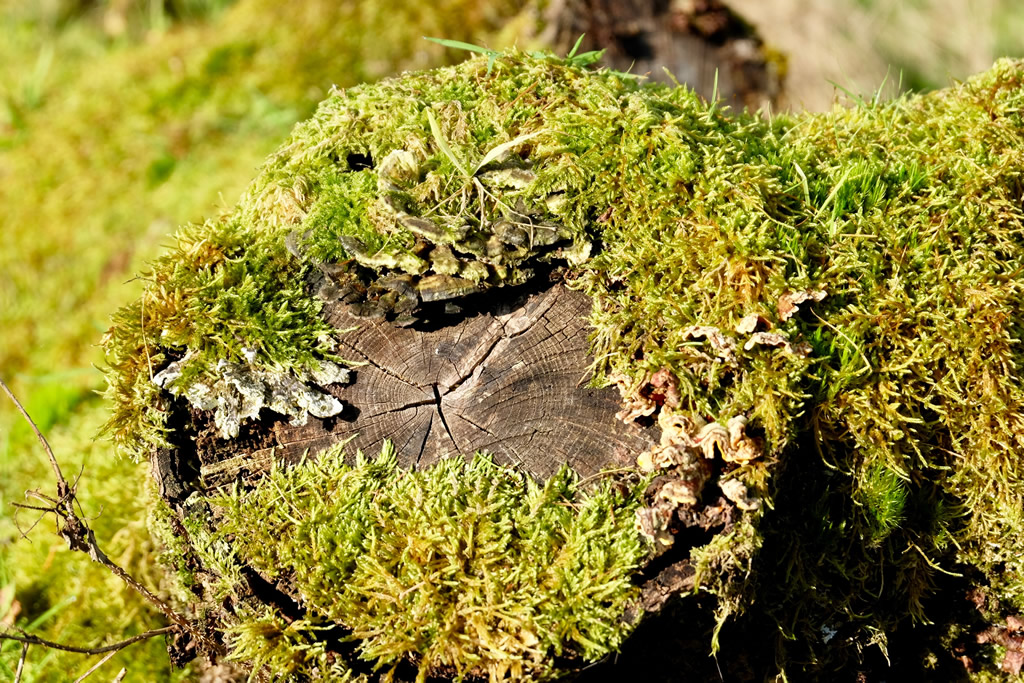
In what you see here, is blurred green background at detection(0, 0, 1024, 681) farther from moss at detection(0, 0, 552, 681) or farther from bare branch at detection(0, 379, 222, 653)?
bare branch at detection(0, 379, 222, 653)

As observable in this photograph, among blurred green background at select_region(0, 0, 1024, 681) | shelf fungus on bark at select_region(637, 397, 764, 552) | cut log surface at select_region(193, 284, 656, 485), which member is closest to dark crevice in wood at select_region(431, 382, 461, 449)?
cut log surface at select_region(193, 284, 656, 485)

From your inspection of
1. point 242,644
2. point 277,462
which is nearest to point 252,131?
point 277,462

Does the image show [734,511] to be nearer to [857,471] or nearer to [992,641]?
[857,471]

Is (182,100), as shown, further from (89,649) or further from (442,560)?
(442,560)

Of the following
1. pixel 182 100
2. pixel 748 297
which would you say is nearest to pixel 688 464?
pixel 748 297

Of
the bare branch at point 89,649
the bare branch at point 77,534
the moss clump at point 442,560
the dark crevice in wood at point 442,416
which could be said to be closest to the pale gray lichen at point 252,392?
the moss clump at point 442,560

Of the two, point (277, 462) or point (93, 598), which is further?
point (93, 598)
